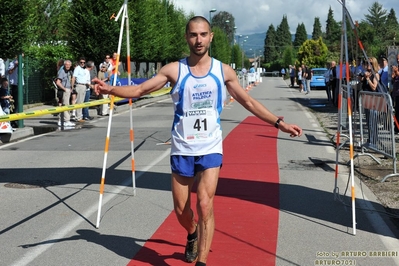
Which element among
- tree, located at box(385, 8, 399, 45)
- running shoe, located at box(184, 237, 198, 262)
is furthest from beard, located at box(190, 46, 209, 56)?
tree, located at box(385, 8, 399, 45)

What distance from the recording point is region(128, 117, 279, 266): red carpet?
623 centimetres

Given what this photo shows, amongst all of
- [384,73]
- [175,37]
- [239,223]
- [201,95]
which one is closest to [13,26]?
[384,73]

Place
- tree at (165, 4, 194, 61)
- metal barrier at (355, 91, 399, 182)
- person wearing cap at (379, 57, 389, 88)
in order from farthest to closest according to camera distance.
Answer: tree at (165, 4, 194, 61) → person wearing cap at (379, 57, 389, 88) → metal barrier at (355, 91, 399, 182)

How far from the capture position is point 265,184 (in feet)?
33.1

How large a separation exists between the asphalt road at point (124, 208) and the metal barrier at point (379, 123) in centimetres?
85

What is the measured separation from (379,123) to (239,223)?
5.19m

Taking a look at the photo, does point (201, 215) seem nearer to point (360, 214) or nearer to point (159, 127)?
point (360, 214)

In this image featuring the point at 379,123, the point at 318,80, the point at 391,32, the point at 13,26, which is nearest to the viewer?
the point at 379,123

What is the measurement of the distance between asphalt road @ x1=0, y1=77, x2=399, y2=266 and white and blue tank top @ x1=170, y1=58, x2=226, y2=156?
1379mm

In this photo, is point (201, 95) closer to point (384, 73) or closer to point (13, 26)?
point (384, 73)

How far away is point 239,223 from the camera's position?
7.58 meters

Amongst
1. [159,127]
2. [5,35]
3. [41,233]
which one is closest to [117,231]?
[41,233]

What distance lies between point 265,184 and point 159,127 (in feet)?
31.1

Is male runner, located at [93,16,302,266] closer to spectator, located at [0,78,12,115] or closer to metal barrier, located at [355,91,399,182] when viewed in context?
metal barrier, located at [355,91,399,182]
